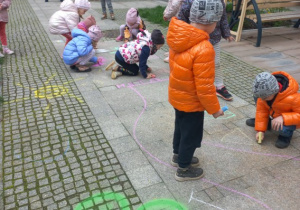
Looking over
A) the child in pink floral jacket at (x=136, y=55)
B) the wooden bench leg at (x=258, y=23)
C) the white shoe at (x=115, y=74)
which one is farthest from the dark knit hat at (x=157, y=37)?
the wooden bench leg at (x=258, y=23)

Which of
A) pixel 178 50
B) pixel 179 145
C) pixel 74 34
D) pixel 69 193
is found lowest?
pixel 69 193

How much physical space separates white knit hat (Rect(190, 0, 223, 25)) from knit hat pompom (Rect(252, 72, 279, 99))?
1.00m

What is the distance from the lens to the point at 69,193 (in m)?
2.50

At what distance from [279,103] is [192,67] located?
1.34 metres

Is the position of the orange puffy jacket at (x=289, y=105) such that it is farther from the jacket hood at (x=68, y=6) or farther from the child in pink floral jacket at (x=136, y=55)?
the jacket hood at (x=68, y=6)

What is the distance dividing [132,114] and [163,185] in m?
1.41

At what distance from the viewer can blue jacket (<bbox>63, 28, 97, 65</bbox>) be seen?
501 centimetres

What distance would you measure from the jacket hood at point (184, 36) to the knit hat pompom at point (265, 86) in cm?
98

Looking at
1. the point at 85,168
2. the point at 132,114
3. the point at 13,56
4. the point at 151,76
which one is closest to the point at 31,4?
the point at 13,56

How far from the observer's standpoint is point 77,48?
5.02m

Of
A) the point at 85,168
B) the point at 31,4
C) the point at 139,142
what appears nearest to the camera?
the point at 85,168

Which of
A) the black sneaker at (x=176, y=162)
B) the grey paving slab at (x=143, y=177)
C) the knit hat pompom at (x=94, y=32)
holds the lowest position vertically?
the grey paving slab at (x=143, y=177)

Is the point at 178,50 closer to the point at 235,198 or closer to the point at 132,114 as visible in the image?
the point at 235,198

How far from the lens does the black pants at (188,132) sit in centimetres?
236
